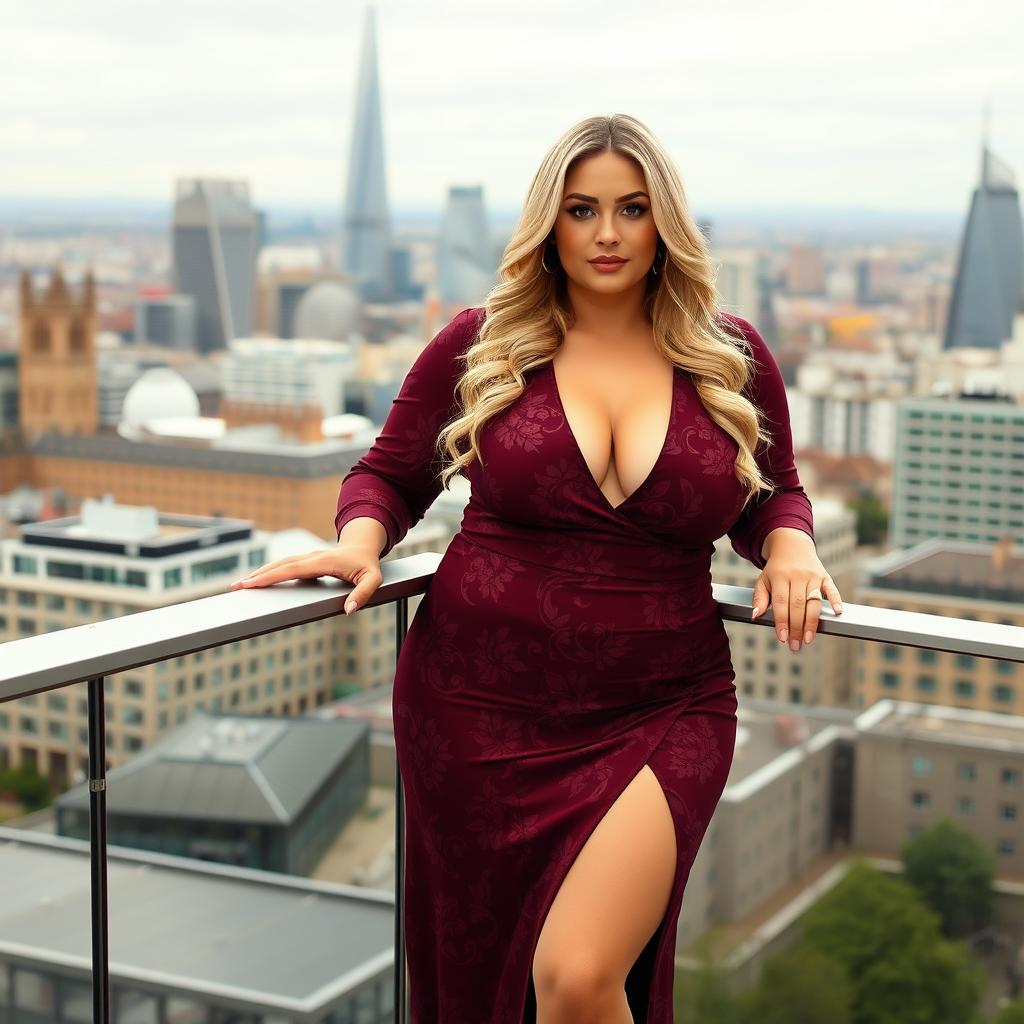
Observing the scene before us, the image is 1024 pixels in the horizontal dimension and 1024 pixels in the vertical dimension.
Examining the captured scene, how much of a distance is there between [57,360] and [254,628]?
40.8 meters

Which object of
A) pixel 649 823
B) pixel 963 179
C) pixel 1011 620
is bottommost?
pixel 1011 620

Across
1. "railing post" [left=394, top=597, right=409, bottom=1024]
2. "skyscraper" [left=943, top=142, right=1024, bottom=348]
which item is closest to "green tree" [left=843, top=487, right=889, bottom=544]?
"skyscraper" [left=943, top=142, right=1024, bottom=348]

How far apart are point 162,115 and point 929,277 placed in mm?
26409

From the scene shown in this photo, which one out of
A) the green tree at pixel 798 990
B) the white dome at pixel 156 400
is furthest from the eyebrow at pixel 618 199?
the white dome at pixel 156 400

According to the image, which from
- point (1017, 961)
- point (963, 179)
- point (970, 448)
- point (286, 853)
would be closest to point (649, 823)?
point (1017, 961)

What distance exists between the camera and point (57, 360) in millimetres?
39625

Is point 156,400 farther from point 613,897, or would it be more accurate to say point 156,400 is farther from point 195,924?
point 613,897

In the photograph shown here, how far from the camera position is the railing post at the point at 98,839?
91 cm

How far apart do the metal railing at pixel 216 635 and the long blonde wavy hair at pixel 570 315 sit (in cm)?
11

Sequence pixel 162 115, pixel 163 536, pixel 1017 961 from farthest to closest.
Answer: pixel 162 115, pixel 163 536, pixel 1017 961

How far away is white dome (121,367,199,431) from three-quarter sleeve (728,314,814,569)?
37215 mm

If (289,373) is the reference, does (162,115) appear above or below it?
above

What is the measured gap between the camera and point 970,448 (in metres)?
33.4

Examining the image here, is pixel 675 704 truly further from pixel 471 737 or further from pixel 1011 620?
pixel 1011 620
